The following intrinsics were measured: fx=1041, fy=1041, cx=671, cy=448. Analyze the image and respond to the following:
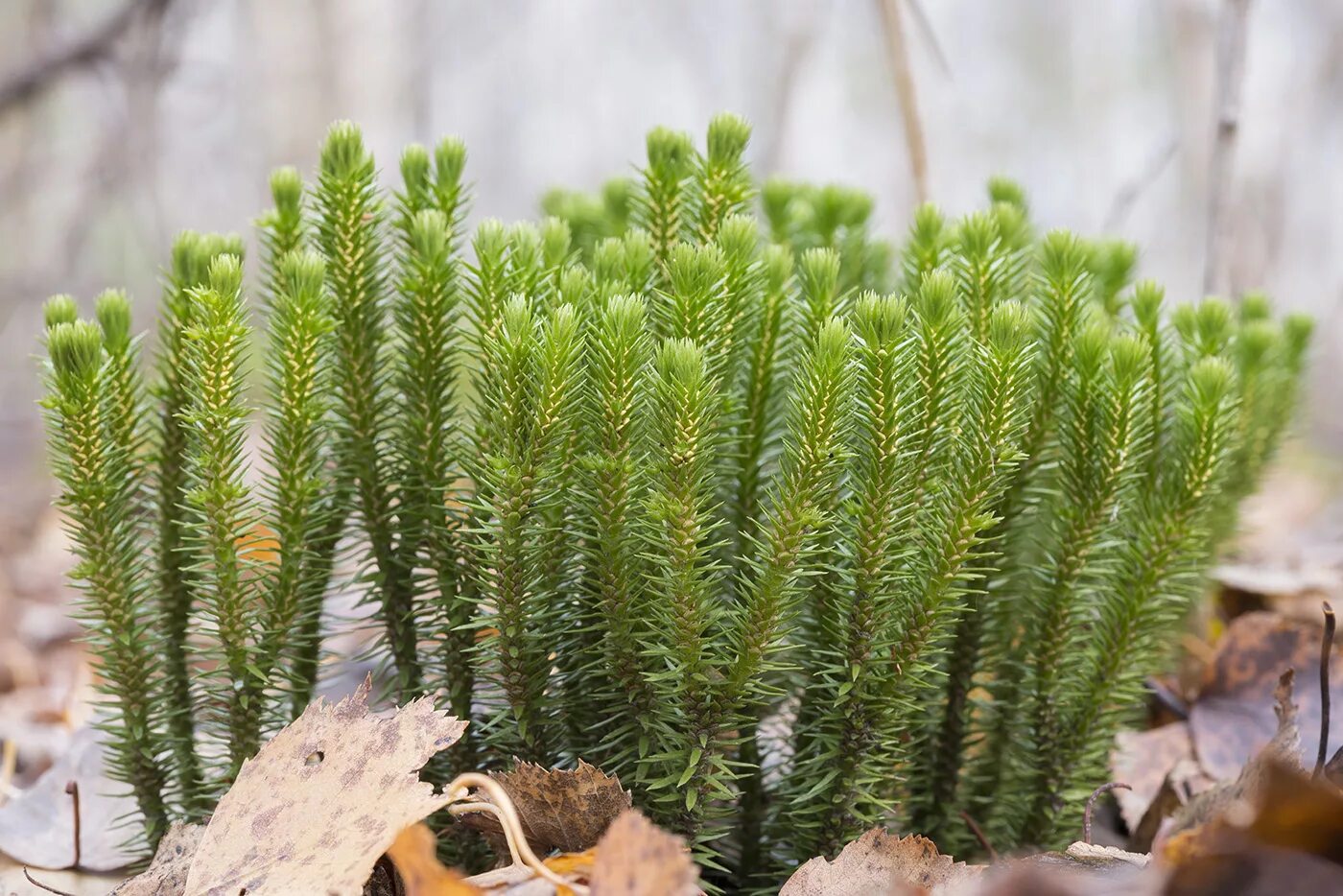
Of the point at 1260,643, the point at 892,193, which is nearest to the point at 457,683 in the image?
the point at 1260,643

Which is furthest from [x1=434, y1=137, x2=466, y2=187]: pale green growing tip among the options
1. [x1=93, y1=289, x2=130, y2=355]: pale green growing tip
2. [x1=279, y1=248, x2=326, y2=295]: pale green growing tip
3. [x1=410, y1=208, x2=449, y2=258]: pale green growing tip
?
[x1=93, y1=289, x2=130, y2=355]: pale green growing tip

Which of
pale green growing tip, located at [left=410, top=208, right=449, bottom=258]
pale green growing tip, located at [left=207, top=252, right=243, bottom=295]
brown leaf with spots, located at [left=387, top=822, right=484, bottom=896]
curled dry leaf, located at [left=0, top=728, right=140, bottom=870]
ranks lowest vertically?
curled dry leaf, located at [left=0, top=728, right=140, bottom=870]

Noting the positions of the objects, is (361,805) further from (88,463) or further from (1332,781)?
(1332,781)

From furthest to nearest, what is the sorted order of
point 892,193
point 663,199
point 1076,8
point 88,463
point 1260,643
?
point 1076,8
point 892,193
point 1260,643
point 663,199
point 88,463

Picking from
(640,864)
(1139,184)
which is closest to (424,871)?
(640,864)

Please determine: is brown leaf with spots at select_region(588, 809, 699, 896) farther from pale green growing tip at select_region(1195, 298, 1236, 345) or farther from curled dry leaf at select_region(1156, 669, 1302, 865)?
pale green growing tip at select_region(1195, 298, 1236, 345)

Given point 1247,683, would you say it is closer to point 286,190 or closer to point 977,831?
point 977,831

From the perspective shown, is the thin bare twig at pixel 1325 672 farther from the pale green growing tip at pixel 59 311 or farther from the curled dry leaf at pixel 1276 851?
the pale green growing tip at pixel 59 311
